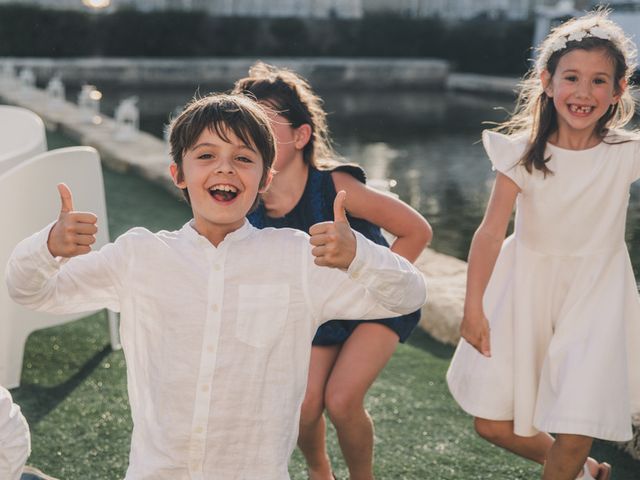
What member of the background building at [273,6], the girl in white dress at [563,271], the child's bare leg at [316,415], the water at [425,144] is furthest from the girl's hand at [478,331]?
the background building at [273,6]

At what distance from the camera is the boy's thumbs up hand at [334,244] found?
1748 mm

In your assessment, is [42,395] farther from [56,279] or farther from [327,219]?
[56,279]

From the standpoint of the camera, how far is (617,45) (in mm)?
2600

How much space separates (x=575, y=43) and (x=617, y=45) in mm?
110

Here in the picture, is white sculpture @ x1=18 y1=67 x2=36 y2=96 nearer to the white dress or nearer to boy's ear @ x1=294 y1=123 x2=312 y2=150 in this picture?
boy's ear @ x1=294 y1=123 x2=312 y2=150

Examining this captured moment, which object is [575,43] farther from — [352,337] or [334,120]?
[334,120]

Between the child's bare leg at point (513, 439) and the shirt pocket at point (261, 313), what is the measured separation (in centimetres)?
103

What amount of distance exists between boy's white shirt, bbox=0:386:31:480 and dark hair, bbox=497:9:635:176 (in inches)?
59.1

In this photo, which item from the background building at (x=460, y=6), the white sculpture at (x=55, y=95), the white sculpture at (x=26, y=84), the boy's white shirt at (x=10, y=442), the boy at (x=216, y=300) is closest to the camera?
the boy's white shirt at (x=10, y=442)

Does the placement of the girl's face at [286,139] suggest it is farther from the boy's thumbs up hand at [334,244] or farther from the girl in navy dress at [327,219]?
the boy's thumbs up hand at [334,244]

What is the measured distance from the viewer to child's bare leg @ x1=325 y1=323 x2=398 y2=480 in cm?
253

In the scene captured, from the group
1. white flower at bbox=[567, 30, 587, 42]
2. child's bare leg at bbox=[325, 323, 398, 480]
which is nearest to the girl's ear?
white flower at bbox=[567, 30, 587, 42]

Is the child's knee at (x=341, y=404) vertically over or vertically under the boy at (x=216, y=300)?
under

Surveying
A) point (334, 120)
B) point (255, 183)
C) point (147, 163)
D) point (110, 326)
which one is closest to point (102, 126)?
point (147, 163)
